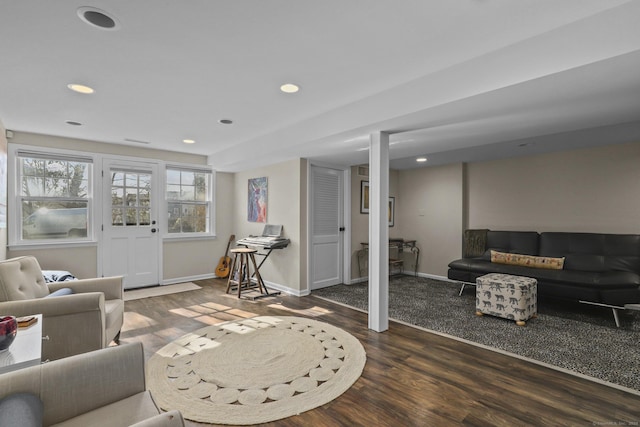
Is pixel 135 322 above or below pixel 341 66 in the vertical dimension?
below

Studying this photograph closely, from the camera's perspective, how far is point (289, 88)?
2.89 m

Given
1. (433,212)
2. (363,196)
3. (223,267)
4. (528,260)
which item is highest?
(363,196)

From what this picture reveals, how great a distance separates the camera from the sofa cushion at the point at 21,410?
3.27 feet

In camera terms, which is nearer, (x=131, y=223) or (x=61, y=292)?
(x=61, y=292)

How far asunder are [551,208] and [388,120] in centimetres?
371

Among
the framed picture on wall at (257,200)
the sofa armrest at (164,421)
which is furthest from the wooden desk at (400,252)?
the sofa armrest at (164,421)

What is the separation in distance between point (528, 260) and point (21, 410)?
538 centimetres

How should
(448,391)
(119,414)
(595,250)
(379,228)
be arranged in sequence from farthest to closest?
(595,250)
(379,228)
(448,391)
(119,414)

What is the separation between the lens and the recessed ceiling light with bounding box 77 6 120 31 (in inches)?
69.9

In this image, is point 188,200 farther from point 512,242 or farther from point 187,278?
point 512,242

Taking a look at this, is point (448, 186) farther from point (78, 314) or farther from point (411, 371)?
point (78, 314)

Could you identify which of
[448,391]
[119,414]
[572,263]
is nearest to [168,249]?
[119,414]

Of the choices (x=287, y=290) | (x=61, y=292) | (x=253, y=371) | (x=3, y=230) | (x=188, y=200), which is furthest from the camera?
(x=188, y=200)

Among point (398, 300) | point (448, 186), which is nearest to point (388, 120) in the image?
point (398, 300)
